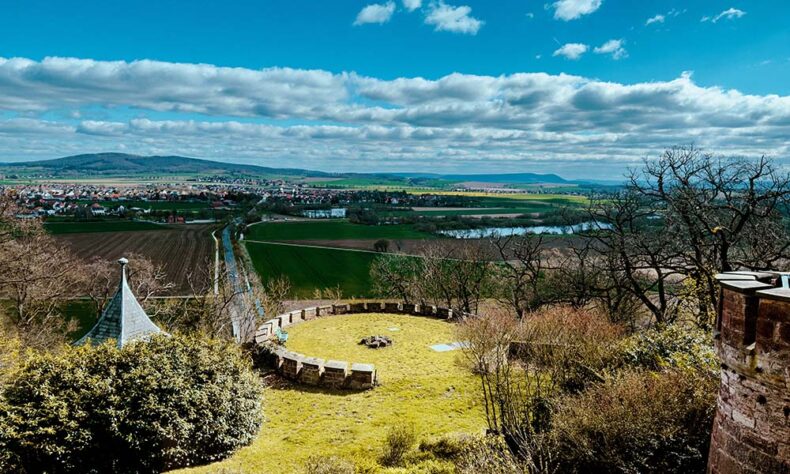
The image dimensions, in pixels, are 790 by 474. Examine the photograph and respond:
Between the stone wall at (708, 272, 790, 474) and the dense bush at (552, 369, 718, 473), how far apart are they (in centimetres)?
241

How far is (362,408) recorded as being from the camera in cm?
1502

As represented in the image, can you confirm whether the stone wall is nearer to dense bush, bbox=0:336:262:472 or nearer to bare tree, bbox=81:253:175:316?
dense bush, bbox=0:336:262:472

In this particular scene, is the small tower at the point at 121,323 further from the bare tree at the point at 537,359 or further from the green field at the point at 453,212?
the green field at the point at 453,212

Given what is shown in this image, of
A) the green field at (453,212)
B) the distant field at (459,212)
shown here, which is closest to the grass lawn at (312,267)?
the green field at (453,212)

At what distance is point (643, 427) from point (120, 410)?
1083 cm

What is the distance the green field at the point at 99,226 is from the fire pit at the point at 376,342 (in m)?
61.8

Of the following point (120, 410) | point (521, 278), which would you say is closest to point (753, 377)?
point (120, 410)

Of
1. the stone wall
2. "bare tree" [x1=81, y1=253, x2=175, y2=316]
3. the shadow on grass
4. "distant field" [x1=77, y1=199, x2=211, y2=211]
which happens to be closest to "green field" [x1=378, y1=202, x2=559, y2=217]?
"distant field" [x1=77, y1=199, x2=211, y2=211]

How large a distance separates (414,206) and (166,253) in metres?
84.4

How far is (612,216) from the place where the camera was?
68.0 feet

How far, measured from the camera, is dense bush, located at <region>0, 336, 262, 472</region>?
9383mm

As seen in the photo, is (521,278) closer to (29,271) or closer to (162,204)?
(29,271)

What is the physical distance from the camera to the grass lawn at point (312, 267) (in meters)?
47.0

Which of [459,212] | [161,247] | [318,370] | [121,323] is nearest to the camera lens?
[121,323]
